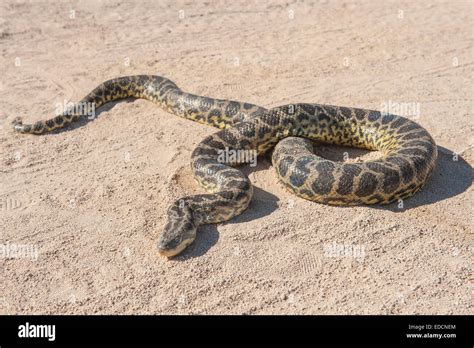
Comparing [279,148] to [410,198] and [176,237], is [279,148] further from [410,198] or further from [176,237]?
[176,237]

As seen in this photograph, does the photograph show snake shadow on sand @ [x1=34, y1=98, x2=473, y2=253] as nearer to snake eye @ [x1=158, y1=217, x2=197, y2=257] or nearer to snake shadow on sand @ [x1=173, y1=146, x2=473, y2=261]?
snake shadow on sand @ [x1=173, y1=146, x2=473, y2=261]

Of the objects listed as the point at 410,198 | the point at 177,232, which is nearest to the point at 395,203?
the point at 410,198

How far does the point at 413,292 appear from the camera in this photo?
→ 8.07 metres

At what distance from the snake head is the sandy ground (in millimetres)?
185

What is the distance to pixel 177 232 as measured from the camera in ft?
28.8

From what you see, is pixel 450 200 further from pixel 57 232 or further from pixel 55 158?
pixel 55 158

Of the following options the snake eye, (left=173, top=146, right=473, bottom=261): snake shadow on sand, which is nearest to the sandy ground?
(left=173, top=146, right=473, bottom=261): snake shadow on sand

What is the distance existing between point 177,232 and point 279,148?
10.1 ft

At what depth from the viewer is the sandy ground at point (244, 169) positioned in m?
8.17

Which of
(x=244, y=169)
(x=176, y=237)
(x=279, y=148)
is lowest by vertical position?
(x=176, y=237)

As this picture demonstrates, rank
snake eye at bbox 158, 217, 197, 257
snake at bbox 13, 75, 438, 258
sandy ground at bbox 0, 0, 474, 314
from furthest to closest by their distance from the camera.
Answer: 1. snake at bbox 13, 75, 438, 258
2. snake eye at bbox 158, 217, 197, 257
3. sandy ground at bbox 0, 0, 474, 314

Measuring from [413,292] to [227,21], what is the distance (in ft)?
41.0

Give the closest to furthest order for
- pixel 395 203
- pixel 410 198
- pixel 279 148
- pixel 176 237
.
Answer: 1. pixel 176 237
2. pixel 395 203
3. pixel 410 198
4. pixel 279 148

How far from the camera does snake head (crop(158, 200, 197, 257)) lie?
8.61 m
